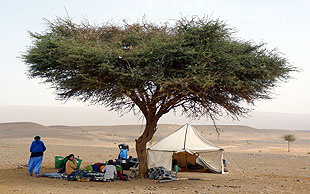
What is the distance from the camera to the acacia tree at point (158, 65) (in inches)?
472

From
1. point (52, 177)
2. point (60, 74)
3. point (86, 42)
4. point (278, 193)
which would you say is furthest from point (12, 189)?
point (278, 193)

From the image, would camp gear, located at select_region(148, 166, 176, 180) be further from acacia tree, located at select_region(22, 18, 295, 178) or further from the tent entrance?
the tent entrance

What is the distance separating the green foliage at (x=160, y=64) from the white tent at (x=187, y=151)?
3.48 meters

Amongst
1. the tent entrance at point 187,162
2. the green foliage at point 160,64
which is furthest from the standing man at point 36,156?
the tent entrance at point 187,162

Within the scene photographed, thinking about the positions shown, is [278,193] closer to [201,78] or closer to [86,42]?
[201,78]

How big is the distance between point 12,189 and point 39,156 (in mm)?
3167

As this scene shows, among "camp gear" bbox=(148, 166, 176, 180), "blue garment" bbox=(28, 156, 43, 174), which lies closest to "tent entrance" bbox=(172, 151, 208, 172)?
"camp gear" bbox=(148, 166, 176, 180)

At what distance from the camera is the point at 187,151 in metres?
17.0

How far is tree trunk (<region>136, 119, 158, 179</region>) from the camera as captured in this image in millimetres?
14492

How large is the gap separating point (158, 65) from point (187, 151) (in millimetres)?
6232

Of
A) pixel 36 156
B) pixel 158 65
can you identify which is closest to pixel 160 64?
pixel 158 65

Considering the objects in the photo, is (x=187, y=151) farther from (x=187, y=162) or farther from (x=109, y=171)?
(x=109, y=171)

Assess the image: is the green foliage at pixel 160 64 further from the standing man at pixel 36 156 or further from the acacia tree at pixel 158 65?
the standing man at pixel 36 156

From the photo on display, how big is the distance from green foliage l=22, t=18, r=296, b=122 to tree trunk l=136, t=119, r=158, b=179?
36cm
